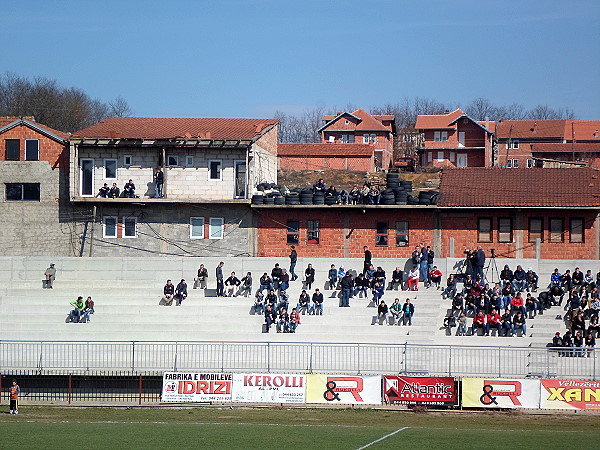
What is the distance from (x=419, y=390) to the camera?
29.2 m

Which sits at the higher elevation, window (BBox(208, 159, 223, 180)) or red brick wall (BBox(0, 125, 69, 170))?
red brick wall (BBox(0, 125, 69, 170))

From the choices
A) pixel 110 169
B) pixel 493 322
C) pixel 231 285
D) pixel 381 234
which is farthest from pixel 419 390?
pixel 110 169

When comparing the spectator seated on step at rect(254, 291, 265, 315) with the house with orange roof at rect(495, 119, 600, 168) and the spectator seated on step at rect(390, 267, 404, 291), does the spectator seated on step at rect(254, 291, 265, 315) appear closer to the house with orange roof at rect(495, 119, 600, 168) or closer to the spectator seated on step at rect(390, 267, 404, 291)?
the spectator seated on step at rect(390, 267, 404, 291)

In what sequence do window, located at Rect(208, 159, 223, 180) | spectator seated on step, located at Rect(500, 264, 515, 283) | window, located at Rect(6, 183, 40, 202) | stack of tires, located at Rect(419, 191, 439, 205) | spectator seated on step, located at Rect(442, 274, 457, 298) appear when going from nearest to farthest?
spectator seated on step, located at Rect(442, 274, 457, 298)
spectator seated on step, located at Rect(500, 264, 515, 283)
stack of tires, located at Rect(419, 191, 439, 205)
window, located at Rect(208, 159, 223, 180)
window, located at Rect(6, 183, 40, 202)

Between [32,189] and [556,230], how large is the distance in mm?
24737

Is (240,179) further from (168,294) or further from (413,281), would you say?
(413,281)

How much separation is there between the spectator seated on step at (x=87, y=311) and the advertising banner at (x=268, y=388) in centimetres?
939

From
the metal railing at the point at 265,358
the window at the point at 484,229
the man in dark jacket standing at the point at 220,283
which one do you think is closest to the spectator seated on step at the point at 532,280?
the window at the point at 484,229

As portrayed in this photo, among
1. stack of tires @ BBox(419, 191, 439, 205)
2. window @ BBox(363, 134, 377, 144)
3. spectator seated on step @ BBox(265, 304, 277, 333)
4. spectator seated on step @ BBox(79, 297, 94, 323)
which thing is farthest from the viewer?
window @ BBox(363, 134, 377, 144)

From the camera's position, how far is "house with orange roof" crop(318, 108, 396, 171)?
9888cm

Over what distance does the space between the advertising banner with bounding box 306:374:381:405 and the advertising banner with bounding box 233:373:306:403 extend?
33 cm

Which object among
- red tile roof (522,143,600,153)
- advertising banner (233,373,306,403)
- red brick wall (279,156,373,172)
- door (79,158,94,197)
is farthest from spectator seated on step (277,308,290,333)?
red tile roof (522,143,600,153)

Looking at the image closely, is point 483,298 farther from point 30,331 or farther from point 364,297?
point 30,331

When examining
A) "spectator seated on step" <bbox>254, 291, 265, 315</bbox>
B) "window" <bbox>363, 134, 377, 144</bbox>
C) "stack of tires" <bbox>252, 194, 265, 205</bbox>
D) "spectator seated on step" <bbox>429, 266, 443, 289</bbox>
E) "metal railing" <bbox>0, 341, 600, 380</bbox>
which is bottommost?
"metal railing" <bbox>0, 341, 600, 380</bbox>
